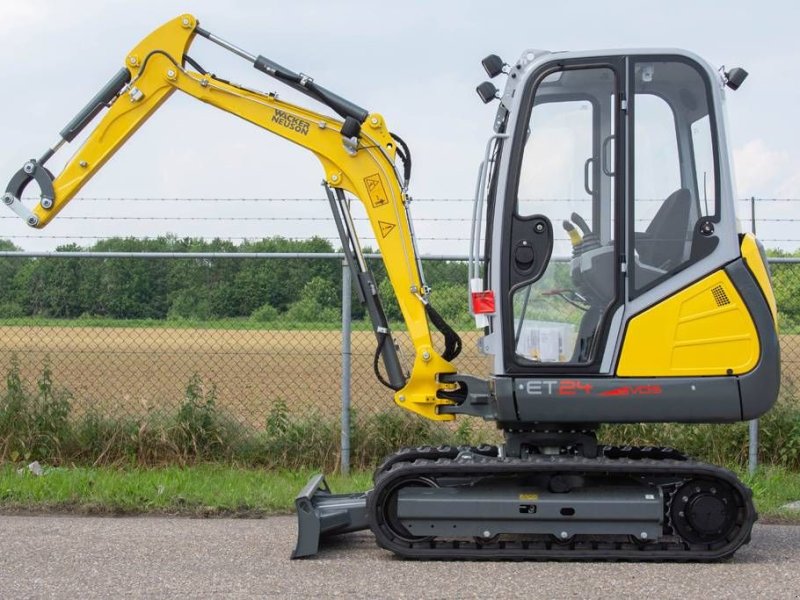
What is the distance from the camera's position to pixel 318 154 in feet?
25.1

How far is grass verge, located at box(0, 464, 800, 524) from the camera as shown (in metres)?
8.44

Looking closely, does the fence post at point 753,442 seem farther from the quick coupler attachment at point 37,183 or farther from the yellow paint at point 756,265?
the quick coupler attachment at point 37,183

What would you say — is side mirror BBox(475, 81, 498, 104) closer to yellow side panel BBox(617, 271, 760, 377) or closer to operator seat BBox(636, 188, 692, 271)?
operator seat BBox(636, 188, 692, 271)

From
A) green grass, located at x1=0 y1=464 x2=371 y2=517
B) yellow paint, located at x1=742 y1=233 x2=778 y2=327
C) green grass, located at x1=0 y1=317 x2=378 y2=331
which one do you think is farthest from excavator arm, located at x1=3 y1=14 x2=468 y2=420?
green grass, located at x1=0 y1=317 x2=378 y2=331

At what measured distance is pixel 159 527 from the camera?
7.78 m

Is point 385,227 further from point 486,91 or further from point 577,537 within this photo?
point 577,537

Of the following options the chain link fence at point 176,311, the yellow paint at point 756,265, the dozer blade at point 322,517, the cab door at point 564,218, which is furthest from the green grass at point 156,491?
the yellow paint at point 756,265

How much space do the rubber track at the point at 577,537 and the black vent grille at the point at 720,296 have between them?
976 millimetres

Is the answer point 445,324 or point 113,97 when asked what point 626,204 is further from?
point 113,97

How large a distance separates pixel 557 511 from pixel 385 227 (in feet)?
7.21

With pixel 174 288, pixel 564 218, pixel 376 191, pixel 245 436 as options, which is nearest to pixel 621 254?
pixel 564 218

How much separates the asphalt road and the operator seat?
1.81m

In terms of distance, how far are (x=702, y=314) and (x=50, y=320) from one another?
668 centimetres

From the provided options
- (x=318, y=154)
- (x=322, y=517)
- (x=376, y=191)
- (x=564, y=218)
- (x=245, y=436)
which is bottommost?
(x=322, y=517)
